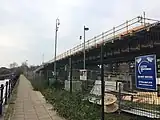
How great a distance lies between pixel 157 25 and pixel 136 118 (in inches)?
642

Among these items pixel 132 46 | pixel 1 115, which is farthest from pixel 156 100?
pixel 132 46

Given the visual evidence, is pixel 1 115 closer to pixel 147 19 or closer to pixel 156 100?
pixel 156 100

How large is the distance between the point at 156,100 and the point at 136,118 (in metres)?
0.95

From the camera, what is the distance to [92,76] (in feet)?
53.3

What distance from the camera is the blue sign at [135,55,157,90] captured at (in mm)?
6684

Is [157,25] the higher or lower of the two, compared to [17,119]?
higher

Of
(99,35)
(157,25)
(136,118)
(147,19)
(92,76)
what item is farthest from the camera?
(99,35)

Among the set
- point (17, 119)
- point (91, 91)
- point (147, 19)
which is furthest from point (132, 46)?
point (17, 119)

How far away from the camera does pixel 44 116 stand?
34.0ft

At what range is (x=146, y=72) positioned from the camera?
692 centimetres

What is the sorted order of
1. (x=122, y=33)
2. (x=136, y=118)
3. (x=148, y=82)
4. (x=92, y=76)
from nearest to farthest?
(x=148, y=82), (x=136, y=118), (x=92, y=76), (x=122, y=33)

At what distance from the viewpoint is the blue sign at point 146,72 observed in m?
6.68

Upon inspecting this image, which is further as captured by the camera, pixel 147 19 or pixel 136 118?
pixel 147 19

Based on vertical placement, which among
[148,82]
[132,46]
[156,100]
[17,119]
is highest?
[132,46]
